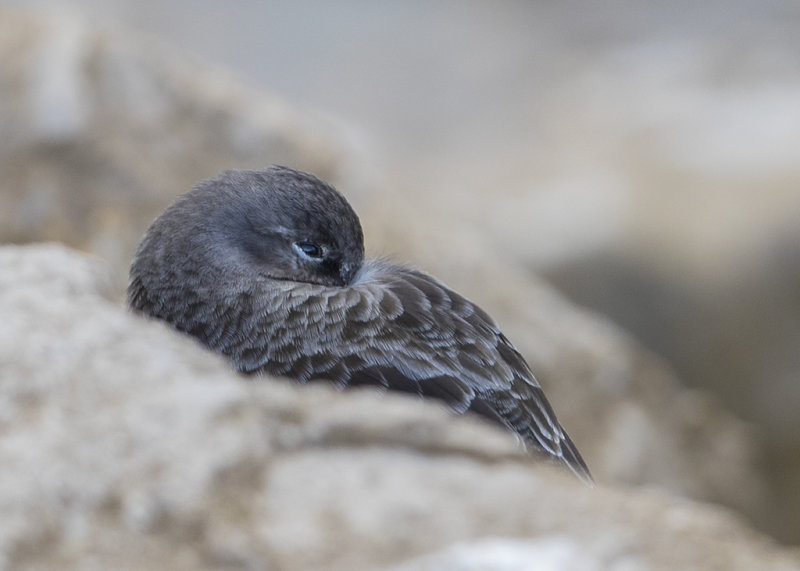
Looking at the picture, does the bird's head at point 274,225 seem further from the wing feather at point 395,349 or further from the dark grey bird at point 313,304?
the wing feather at point 395,349

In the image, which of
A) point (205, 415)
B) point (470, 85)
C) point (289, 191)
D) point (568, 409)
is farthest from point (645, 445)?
point (470, 85)

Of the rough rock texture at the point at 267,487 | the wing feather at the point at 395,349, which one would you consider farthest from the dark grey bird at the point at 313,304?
the rough rock texture at the point at 267,487

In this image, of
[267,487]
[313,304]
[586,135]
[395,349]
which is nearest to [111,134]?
[313,304]

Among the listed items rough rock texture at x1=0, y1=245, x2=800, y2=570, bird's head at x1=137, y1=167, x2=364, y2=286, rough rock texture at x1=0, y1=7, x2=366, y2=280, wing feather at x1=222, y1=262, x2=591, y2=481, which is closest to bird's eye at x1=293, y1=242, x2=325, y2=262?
bird's head at x1=137, y1=167, x2=364, y2=286

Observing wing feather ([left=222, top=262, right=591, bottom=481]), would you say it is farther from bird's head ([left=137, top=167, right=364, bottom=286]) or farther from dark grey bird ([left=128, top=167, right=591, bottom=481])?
bird's head ([left=137, top=167, right=364, bottom=286])

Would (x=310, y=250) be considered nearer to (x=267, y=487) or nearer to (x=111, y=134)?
(x=267, y=487)

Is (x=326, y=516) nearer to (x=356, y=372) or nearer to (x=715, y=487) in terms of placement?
(x=356, y=372)
